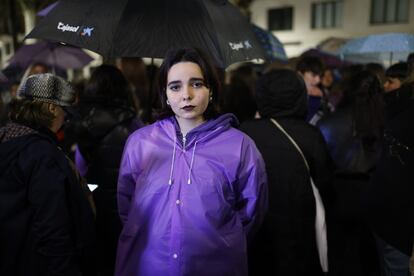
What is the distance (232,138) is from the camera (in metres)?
2.21

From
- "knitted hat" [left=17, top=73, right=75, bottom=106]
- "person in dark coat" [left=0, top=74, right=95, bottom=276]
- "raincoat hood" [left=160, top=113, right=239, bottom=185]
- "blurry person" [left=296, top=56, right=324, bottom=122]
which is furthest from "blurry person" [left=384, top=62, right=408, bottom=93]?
"person in dark coat" [left=0, top=74, right=95, bottom=276]

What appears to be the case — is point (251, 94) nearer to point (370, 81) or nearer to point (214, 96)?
point (370, 81)

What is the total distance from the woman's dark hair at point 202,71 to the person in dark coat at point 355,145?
96.1 inches

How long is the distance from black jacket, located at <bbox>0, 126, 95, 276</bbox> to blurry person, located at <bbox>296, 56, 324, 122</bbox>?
341 cm

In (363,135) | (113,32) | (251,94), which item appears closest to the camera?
(113,32)

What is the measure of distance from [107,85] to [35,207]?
143cm

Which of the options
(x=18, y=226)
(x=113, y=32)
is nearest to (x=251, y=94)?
(x=113, y=32)

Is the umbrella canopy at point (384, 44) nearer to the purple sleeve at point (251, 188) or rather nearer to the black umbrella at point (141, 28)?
the black umbrella at point (141, 28)

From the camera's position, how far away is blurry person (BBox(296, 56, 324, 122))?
4.90m

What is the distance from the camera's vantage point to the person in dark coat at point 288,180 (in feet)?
9.47

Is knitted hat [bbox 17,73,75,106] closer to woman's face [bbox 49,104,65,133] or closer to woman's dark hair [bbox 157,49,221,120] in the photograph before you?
woman's face [bbox 49,104,65,133]

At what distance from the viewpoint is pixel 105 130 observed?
329cm

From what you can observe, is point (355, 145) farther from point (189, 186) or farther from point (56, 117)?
point (56, 117)

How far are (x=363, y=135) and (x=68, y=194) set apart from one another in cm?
320
